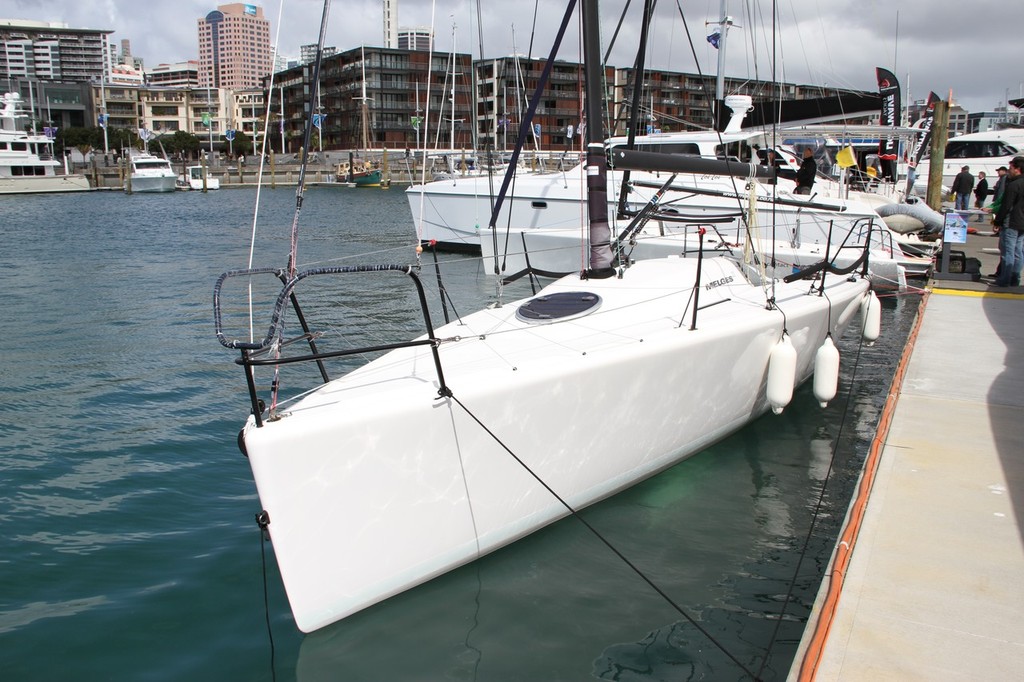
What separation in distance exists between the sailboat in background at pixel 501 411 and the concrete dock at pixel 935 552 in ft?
3.35

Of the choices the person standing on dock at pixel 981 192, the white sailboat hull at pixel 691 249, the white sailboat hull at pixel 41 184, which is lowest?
the white sailboat hull at pixel 691 249

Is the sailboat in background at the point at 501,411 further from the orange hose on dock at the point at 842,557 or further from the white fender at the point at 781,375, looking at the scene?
the orange hose on dock at the point at 842,557

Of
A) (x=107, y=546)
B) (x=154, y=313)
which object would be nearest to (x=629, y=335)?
(x=107, y=546)

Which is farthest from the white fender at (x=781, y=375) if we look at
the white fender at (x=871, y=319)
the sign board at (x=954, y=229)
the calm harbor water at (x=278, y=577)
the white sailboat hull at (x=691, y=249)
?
the sign board at (x=954, y=229)

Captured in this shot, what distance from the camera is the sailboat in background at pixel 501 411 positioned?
390 centimetres

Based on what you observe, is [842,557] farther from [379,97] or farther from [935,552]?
[379,97]

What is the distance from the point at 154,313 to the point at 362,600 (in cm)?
961

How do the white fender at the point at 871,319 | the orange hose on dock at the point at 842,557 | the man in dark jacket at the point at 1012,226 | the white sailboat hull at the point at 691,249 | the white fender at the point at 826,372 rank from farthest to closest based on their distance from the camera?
the white sailboat hull at the point at 691,249 < the man in dark jacket at the point at 1012,226 < the white fender at the point at 871,319 < the white fender at the point at 826,372 < the orange hose on dock at the point at 842,557

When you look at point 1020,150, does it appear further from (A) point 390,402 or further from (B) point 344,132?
(B) point 344,132

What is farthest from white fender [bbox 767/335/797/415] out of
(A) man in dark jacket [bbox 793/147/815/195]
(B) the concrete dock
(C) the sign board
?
(A) man in dark jacket [bbox 793/147/815/195]

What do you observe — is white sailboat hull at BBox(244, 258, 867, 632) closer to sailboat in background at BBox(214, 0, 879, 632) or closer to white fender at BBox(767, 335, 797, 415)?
sailboat in background at BBox(214, 0, 879, 632)

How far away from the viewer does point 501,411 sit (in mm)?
4449

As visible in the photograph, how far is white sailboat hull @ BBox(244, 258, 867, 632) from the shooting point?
3904mm

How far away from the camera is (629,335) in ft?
17.8
